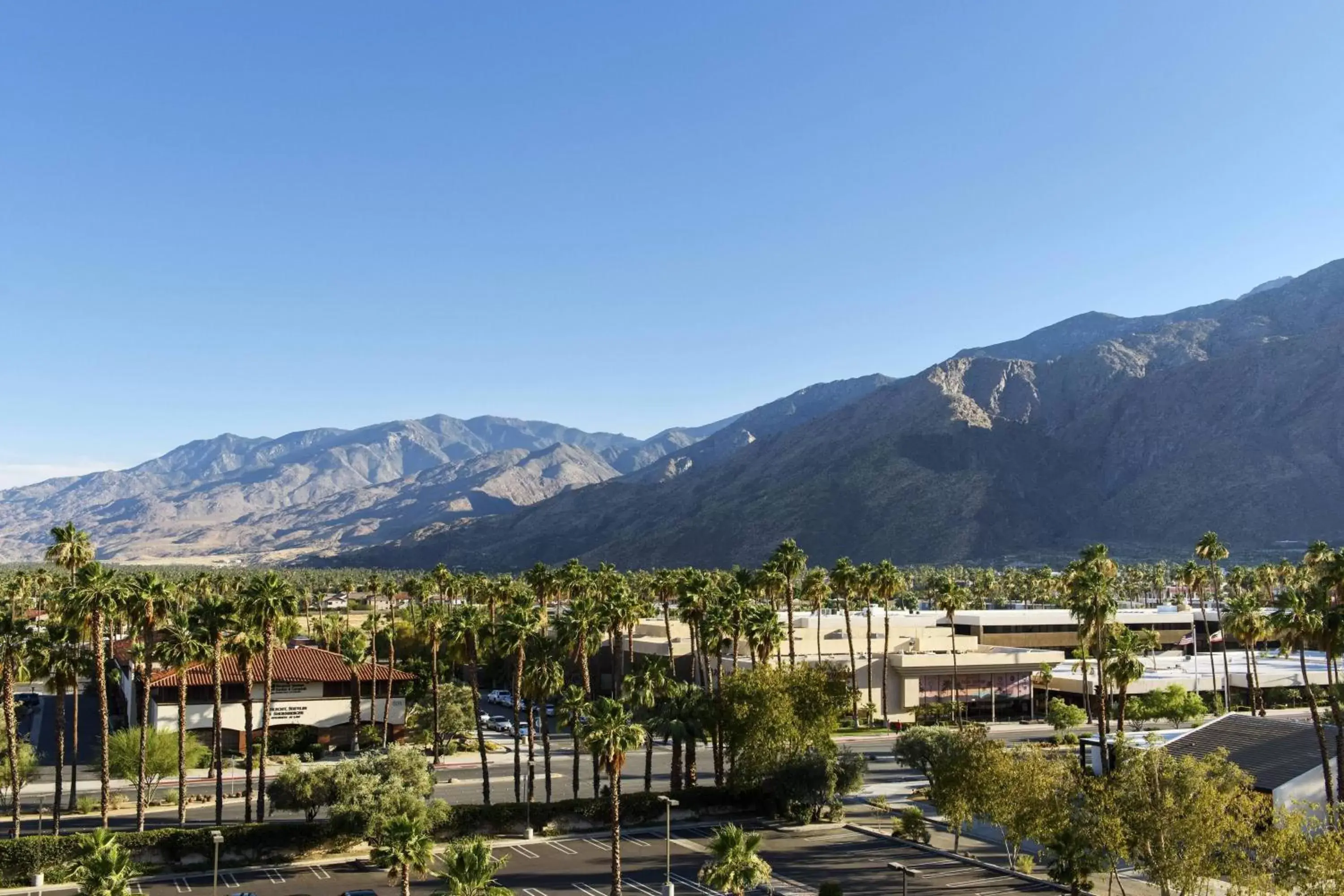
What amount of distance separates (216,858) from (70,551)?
80.3 ft

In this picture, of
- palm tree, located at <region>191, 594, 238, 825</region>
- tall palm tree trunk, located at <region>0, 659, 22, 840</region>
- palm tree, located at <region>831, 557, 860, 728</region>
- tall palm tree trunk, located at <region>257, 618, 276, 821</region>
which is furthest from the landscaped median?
palm tree, located at <region>831, 557, 860, 728</region>

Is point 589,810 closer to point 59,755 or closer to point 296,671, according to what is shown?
point 59,755

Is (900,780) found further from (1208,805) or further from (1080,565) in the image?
(1208,805)

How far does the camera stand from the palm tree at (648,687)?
58.8 metres

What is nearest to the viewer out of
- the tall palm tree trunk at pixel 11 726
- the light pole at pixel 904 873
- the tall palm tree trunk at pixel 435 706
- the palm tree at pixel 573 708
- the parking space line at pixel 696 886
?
the light pole at pixel 904 873

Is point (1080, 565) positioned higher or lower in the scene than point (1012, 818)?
higher

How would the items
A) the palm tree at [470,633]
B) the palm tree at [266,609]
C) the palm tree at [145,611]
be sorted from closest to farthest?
the palm tree at [145,611] < the palm tree at [266,609] < the palm tree at [470,633]

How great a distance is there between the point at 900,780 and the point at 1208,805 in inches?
1554

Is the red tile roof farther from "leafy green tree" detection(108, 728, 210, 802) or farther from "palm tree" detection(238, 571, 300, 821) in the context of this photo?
"palm tree" detection(238, 571, 300, 821)

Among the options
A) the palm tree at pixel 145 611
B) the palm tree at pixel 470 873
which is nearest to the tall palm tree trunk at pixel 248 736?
the palm tree at pixel 145 611

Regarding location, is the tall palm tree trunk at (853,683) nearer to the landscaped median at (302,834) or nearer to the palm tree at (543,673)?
the landscaped median at (302,834)

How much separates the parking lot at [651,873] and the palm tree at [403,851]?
6.20 m

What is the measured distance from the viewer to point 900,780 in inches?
2852

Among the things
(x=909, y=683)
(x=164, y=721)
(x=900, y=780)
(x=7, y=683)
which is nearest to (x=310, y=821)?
(x=7, y=683)
